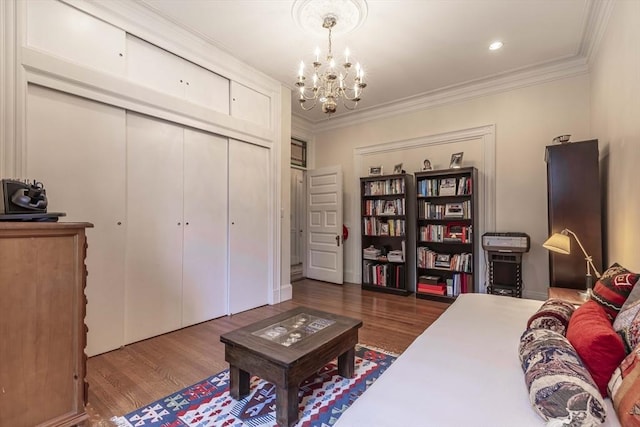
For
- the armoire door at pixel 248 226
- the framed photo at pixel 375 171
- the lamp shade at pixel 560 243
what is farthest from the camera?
the framed photo at pixel 375 171

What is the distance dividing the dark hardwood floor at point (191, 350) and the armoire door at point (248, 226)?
247 mm

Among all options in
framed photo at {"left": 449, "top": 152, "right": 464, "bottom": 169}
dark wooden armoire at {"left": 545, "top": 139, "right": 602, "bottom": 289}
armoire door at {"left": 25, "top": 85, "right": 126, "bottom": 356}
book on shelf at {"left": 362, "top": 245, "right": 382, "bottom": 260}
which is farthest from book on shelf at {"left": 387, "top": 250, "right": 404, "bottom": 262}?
armoire door at {"left": 25, "top": 85, "right": 126, "bottom": 356}

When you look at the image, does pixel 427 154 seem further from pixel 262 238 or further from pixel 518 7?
pixel 262 238

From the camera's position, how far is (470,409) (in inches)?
38.6

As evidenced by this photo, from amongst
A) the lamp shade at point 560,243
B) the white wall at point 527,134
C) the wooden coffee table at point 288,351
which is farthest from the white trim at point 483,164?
the wooden coffee table at point 288,351

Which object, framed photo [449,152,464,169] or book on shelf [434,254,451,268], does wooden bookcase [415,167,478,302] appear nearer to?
book on shelf [434,254,451,268]

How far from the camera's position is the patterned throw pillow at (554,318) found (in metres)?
1.37

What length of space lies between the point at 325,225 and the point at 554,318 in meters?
4.02

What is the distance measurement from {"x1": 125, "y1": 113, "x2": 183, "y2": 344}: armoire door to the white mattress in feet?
8.03

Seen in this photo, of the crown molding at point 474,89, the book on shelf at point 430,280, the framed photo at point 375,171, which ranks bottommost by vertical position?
the book on shelf at point 430,280

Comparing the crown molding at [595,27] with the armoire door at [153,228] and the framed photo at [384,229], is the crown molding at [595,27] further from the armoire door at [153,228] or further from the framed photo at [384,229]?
the armoire door at [153,228]

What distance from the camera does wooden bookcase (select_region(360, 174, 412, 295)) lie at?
447 centimetres

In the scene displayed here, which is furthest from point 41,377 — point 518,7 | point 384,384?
point 518,7

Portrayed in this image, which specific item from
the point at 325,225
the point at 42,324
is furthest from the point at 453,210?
the point at 42,324
